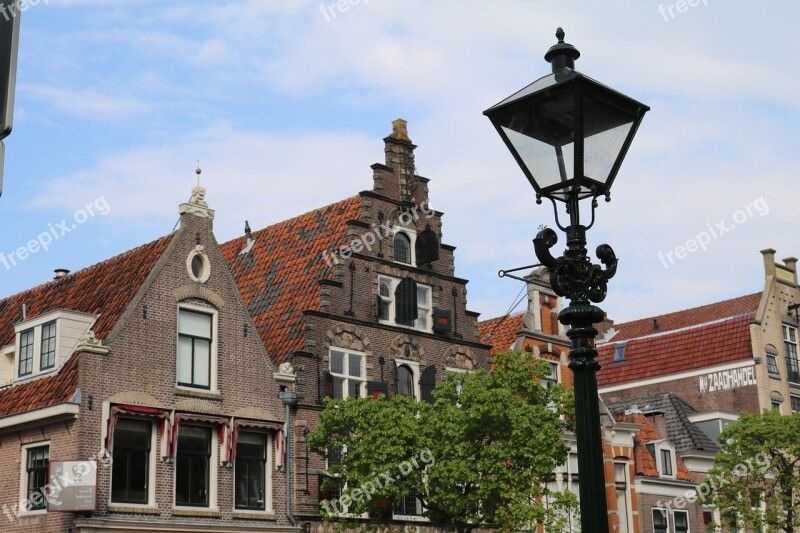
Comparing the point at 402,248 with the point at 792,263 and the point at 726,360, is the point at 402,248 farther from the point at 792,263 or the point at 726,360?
the point at 792,263

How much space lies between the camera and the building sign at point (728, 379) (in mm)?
48219

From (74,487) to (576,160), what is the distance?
19.5m

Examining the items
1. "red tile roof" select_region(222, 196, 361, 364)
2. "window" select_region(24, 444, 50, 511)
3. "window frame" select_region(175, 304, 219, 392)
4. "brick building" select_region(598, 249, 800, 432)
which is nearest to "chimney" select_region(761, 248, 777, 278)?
"brick building" select_region(598, 249, 800, 432)

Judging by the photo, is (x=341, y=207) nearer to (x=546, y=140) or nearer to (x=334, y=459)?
(x=334, y=459)

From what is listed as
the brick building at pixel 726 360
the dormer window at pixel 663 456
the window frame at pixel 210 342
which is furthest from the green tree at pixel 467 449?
the brick building at pixel 726 360

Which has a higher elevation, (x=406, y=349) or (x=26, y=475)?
(x=406, y=349)

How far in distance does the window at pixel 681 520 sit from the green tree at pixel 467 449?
1472 centimetres

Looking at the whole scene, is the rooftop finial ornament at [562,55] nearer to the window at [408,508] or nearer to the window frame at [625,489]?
the window at [408,508]

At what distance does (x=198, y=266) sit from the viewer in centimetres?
2830

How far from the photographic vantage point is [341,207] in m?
33.8

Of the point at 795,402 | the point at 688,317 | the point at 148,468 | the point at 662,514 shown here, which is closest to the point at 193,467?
the point at 148,468

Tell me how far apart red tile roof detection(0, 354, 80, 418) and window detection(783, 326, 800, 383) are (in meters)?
34.8

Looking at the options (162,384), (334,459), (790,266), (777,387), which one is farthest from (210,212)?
(790,266)

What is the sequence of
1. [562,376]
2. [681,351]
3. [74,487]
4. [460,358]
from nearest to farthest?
1. [74,487]
2. [460,358]
3. [562,376]
4. [681,351]
